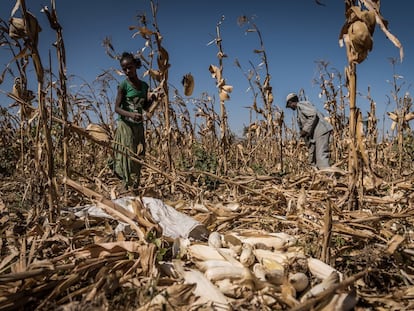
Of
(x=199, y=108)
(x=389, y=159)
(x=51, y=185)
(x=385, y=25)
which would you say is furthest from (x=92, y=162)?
(x=389, y=159)

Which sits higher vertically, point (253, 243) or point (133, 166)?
point (133, 166)

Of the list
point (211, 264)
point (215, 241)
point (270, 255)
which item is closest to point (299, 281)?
point (270, 255)

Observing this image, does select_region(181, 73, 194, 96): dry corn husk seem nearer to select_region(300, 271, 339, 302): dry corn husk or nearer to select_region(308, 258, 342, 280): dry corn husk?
select_region(308, 258, 342, 280): dry corn husk

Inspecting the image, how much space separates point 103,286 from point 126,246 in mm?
217

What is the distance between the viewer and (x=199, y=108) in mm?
7633

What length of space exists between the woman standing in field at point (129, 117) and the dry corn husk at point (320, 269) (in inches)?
101

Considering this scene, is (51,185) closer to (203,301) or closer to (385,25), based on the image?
(203,301)

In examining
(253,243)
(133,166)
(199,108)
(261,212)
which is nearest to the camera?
(253,243)

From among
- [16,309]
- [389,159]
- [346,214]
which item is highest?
[389,159]

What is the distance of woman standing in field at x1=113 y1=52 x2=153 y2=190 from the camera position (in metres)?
3.76

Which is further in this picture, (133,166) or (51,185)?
(133,166)

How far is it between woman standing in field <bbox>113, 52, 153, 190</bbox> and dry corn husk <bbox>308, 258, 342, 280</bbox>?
8.45ft

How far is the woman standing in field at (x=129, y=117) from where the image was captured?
3756 millimetres

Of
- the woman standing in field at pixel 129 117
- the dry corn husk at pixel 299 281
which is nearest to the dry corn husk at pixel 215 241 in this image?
the dry corn husk at pixel 299 281
